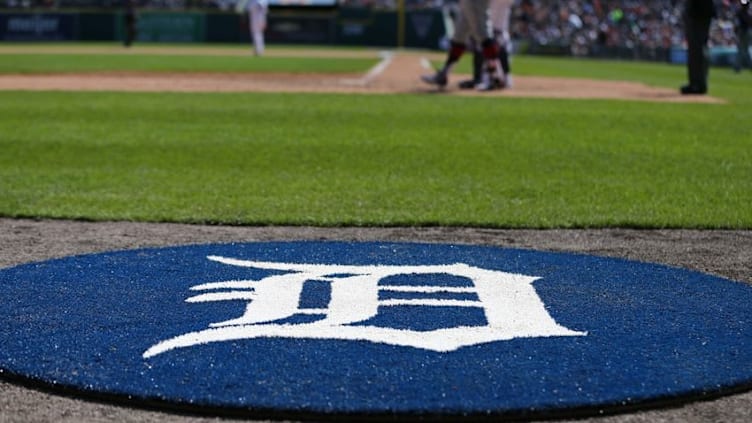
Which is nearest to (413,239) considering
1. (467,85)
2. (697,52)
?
(697,52)

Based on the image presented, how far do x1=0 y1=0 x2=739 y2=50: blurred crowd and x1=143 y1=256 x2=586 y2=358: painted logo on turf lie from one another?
41.4 meters

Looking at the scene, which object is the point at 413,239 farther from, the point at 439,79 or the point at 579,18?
the point at 579,18

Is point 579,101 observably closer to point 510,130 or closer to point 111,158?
point 510,130

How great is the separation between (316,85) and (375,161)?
9.91m

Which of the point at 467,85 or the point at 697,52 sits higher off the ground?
the point at 697,52

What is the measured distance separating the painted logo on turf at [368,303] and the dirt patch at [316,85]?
12.6 meters

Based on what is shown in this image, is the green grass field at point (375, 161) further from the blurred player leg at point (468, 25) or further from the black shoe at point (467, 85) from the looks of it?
the black shoe at point (467, 85)

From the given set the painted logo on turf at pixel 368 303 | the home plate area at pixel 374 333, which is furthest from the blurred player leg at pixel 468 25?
the painted logo on turf at pixel 368 303

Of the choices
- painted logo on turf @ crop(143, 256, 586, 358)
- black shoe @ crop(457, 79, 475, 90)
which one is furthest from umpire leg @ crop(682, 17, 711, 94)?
painted logo on turf @ crop(143, 256, 586, 358)

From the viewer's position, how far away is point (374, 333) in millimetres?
4363

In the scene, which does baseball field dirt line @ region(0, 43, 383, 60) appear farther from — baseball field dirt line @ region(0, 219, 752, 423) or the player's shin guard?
baseball field dirt line @ region(0, 219, 752, 423)

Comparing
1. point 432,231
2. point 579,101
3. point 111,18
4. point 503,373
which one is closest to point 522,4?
point 111,18

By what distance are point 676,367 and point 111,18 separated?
163ft

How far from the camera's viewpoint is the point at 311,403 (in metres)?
3.57
